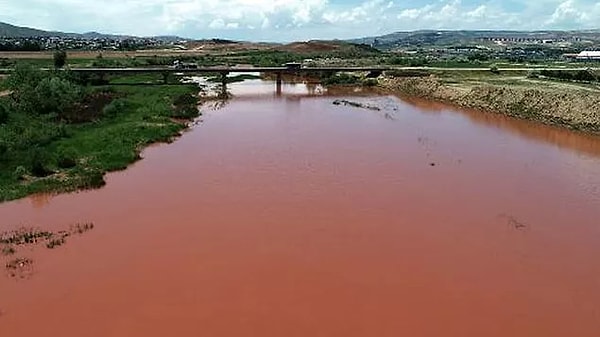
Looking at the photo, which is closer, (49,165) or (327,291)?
(327,291)

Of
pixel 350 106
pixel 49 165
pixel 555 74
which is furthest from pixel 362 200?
pixel 555 74

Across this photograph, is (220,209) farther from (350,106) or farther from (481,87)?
(481,87)

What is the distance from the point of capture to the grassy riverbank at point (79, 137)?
20.4 m

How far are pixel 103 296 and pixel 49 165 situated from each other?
10.8 meters

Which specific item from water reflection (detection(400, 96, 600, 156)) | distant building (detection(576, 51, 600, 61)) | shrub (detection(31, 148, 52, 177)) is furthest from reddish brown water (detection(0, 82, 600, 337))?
distant building (detection(576, 51, 600, 61))

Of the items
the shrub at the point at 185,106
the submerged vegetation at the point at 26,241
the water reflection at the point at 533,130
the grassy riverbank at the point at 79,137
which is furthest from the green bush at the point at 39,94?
the water reflection at the point at 533,130

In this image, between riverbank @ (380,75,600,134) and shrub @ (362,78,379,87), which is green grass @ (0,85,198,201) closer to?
riverbank @ (380,75,600,134)

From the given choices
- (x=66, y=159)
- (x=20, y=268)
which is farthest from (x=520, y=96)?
(x=20, y=268)

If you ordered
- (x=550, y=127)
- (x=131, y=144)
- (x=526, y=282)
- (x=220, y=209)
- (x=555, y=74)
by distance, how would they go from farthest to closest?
(x=555, y=74) < (x=550, y=127) < (x=131, y=144) < (x=220, y=209) < (x=526, y=282)

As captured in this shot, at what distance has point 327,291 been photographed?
42.3 feet

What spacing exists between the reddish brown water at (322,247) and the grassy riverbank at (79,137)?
42.1 inches

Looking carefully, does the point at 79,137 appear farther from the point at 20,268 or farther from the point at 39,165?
the point at 20,268

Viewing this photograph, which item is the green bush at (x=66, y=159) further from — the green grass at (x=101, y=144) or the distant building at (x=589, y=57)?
the distant building at (x=589, y=57)

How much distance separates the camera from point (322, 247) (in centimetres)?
1527
